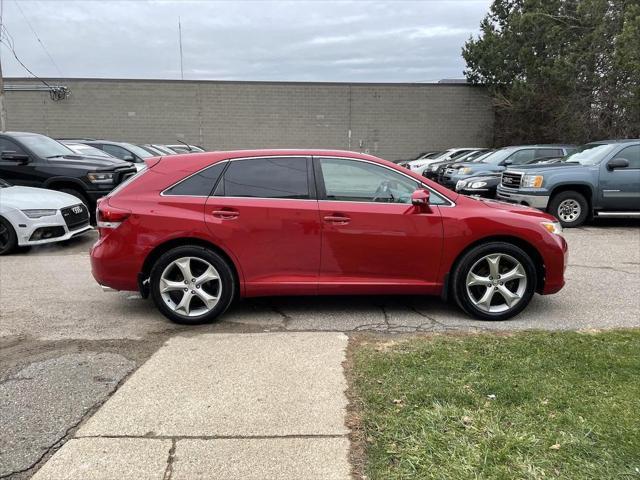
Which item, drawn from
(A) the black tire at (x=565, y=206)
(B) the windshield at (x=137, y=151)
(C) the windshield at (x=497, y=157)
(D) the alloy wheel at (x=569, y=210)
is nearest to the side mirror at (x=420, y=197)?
(A) the black tire at (x=565, y=206)

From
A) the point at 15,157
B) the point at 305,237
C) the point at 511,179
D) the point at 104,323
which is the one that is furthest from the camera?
the point at 511,179

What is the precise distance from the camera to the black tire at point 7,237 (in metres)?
8.24

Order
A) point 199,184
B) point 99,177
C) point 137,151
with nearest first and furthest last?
point 199,184, point 99,177, point 137,151

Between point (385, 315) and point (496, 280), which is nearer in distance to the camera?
point (496, 280)

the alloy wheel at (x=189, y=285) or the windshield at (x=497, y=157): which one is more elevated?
the windshield at (x=497, y=157)

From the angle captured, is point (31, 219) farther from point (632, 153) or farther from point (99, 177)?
point (632, 153)

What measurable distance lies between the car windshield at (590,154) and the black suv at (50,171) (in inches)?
378

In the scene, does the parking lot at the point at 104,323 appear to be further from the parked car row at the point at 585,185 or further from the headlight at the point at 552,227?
the parked car row at the point at 585,185

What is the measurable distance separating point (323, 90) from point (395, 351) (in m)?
26.4

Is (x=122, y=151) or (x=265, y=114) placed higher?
(x=265, y=114)

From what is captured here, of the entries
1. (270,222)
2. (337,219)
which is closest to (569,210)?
(337,219)

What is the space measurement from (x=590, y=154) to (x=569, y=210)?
4.70ft

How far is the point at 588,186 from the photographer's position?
416 inches

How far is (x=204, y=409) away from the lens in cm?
330
